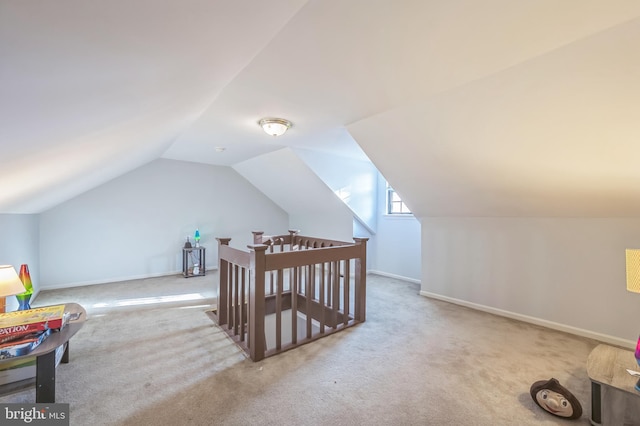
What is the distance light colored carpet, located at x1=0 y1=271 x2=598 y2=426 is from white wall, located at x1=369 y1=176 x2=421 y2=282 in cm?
166

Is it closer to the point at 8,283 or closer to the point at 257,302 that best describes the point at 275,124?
the point at 257,302

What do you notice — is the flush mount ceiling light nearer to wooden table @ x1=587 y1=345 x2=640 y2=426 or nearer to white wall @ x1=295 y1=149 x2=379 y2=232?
white wall @ x1=295 y1=149 x2=379 y2=232

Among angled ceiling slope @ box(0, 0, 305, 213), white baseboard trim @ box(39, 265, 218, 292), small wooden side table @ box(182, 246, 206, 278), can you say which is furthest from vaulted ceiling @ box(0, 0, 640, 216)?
small wooden side table @ box(182, 246, 206, 278)

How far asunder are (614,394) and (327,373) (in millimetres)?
1660

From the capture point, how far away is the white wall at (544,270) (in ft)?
8.59

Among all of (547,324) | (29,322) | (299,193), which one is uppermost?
(299,193)

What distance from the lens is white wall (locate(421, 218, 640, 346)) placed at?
8.59 ft

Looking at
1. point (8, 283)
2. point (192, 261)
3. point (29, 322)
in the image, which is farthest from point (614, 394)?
point (192, 261)

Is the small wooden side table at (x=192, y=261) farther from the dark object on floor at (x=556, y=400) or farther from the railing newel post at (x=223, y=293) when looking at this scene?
the dark object on floor at (x=556, y=400)

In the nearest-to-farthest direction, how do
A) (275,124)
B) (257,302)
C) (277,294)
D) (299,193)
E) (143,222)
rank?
(257,302), (277,294), (275,124), (143,222), (299,193)

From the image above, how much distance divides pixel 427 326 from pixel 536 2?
2.78 m

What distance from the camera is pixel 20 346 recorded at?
1.48 metres

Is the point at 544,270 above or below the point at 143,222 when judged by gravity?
below

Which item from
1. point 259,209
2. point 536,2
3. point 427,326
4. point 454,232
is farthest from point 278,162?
point 536,2
